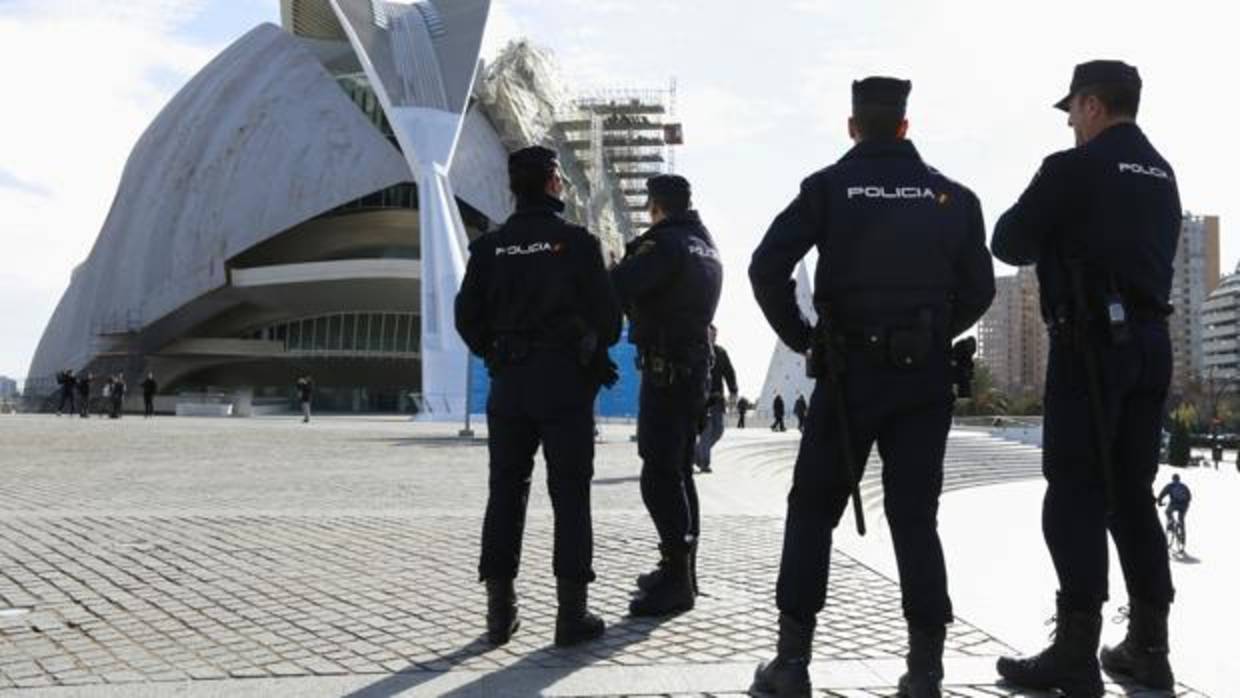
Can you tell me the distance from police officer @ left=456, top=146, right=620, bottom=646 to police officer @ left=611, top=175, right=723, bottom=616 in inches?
14.9

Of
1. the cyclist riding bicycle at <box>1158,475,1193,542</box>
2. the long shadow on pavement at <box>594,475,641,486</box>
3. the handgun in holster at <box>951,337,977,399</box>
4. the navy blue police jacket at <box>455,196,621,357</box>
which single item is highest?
the navy blue police jacket at <box>455,196,621,357</box>

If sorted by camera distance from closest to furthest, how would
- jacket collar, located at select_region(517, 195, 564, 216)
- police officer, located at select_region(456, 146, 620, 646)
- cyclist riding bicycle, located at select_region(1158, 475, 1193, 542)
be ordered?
police officer, located at select_region(456, 146, 620, 646) < jacket collar, located at select_region(517, 195, 564, 216) < cyclist riding bicycle, located at select_region(1158, 475, 1193, 542)

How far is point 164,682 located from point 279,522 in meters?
3.68

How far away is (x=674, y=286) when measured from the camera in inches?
175

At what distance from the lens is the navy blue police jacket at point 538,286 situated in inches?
156

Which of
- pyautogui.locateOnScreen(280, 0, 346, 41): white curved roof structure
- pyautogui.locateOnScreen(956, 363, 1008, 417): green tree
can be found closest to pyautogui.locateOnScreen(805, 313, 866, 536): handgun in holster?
pyautogui.locateOnScreen(956, 363, 1008, 417): green tree

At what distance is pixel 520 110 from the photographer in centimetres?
5353

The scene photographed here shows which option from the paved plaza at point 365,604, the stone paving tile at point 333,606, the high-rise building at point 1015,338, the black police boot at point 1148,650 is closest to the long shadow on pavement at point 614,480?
the paved plaza at point 365,604

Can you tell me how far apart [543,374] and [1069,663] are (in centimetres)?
200

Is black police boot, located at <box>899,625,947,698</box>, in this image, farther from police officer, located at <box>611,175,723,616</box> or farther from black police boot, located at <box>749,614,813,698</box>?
police officer, located at <box>611,175,723,616</box>

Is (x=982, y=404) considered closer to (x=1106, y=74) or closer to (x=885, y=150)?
(x=1106, y=74)

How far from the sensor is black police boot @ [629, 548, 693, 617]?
4.27 meters

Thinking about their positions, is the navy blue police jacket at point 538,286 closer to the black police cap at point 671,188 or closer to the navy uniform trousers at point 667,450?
the navy uniform trousers at point 667,450

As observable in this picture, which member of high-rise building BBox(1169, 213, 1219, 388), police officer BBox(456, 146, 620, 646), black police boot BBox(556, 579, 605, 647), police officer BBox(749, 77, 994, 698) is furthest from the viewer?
high-rise building BBox(1169, 213, 1219, 388)
